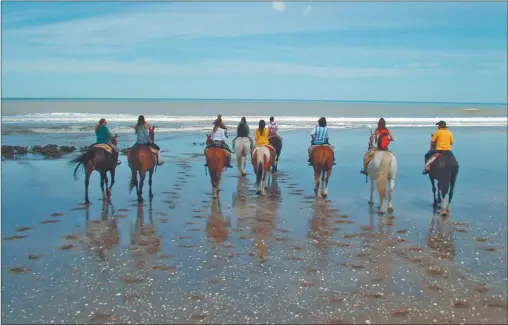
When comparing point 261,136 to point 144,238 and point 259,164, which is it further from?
point 144,238

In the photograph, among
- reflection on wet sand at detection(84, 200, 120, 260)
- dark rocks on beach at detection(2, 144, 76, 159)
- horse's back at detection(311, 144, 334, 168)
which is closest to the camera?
reflection on wet sand at detection(84, 200, 120, 260)

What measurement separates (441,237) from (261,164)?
493 cm

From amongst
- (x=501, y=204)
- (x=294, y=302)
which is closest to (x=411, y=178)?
(x=501, y=204)

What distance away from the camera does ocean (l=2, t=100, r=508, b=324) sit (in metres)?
5.86

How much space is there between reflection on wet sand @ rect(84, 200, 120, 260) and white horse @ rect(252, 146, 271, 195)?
12.0 feet

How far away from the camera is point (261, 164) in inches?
491

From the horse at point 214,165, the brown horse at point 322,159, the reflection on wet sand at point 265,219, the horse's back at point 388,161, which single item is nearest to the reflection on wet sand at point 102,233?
the reflection on wet sand at point 265,219

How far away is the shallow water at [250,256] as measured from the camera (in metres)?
5.86

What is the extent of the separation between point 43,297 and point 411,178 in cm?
1150

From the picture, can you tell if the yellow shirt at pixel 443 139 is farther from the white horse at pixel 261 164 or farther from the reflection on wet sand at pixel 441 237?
the white horse at pixel 261 164

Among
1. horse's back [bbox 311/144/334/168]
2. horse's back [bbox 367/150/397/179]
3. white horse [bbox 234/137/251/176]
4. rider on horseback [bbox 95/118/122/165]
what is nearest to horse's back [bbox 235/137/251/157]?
white horse [bbox 234/137/251/176]

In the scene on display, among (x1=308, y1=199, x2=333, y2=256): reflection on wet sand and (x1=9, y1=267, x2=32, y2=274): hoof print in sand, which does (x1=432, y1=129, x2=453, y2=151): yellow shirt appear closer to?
(x1=308, y1=199, x2=333, y2=256): reflection on wet sand

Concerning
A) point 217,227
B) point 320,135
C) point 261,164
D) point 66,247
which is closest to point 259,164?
point 261,164

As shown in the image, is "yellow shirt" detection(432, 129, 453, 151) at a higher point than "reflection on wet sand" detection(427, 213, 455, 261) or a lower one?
higher
